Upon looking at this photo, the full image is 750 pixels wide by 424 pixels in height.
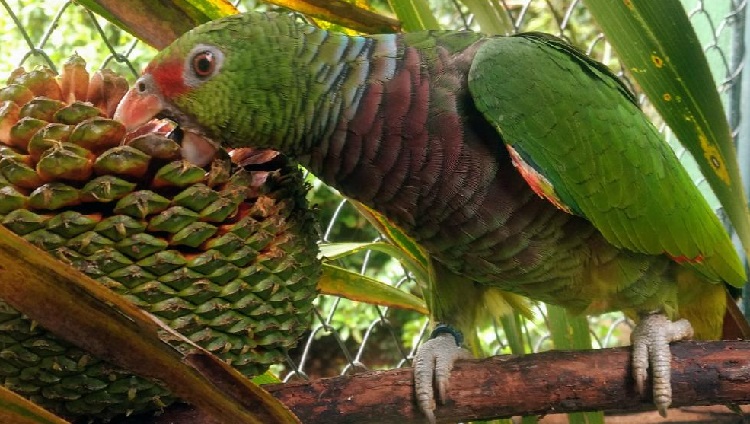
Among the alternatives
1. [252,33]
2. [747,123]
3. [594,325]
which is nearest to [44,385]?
[252,33]

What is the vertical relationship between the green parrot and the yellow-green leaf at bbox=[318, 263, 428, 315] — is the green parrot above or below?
above

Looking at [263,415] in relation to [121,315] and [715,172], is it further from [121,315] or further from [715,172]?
[715,172]

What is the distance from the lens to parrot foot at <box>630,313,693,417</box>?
23.8 inches

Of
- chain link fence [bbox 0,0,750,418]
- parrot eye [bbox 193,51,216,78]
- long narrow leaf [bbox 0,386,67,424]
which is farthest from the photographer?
chain link fence [bbox 0,0,750,418]

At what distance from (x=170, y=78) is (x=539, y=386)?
1.39 ft

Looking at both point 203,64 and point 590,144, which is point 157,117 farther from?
point 590,144

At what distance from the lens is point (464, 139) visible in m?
0.60

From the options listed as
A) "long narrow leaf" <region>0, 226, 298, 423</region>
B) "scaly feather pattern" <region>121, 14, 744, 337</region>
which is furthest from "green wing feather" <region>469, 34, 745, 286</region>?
"long narrow leaf" <region>0, 226, 298, 423</region>

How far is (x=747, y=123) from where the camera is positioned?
129 cm

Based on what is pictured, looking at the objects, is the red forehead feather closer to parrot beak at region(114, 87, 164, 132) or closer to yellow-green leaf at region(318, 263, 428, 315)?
parrot beak at region(114, 87, 164, 132)

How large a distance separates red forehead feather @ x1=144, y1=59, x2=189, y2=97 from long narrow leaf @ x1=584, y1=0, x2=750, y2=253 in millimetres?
366

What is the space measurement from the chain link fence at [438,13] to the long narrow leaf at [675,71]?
35 cm

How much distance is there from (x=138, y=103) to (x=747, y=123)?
1238 millimetres

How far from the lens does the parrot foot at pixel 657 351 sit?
0.60 m
